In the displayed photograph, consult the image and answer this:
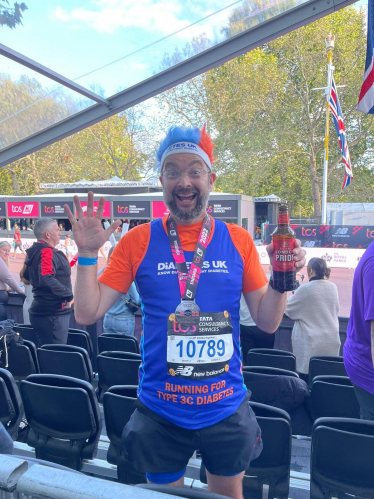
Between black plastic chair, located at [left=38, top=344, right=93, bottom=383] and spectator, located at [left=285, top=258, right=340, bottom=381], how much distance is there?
2121 mm

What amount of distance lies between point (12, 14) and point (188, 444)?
3233mm

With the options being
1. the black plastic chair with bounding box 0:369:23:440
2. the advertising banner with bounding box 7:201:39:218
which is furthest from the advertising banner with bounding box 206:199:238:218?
the black plastic chair with bounding box 0:369:23:440

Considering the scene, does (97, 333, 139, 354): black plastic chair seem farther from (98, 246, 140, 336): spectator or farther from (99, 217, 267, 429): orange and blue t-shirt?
(99, 217, 267, 429): orange and blue t-shirt

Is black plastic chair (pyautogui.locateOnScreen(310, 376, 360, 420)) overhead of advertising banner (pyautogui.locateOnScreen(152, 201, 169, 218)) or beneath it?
beneath

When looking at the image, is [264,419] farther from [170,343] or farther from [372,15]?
[372,15]

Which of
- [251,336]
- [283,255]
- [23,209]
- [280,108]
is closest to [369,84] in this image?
[251,336]

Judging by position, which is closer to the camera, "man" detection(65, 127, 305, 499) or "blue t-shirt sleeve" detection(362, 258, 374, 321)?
"man" detection(65, 127, 305, 499)

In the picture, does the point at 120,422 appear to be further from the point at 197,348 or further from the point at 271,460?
the point at 197,348

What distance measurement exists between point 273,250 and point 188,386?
0.70m

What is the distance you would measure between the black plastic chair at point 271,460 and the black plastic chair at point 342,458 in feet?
0.54

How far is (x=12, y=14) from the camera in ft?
10.3

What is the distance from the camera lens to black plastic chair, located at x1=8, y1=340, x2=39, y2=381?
12.9ft

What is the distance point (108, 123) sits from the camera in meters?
32.0

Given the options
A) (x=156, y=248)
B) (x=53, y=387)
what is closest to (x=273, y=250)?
(x=156, y=248)
